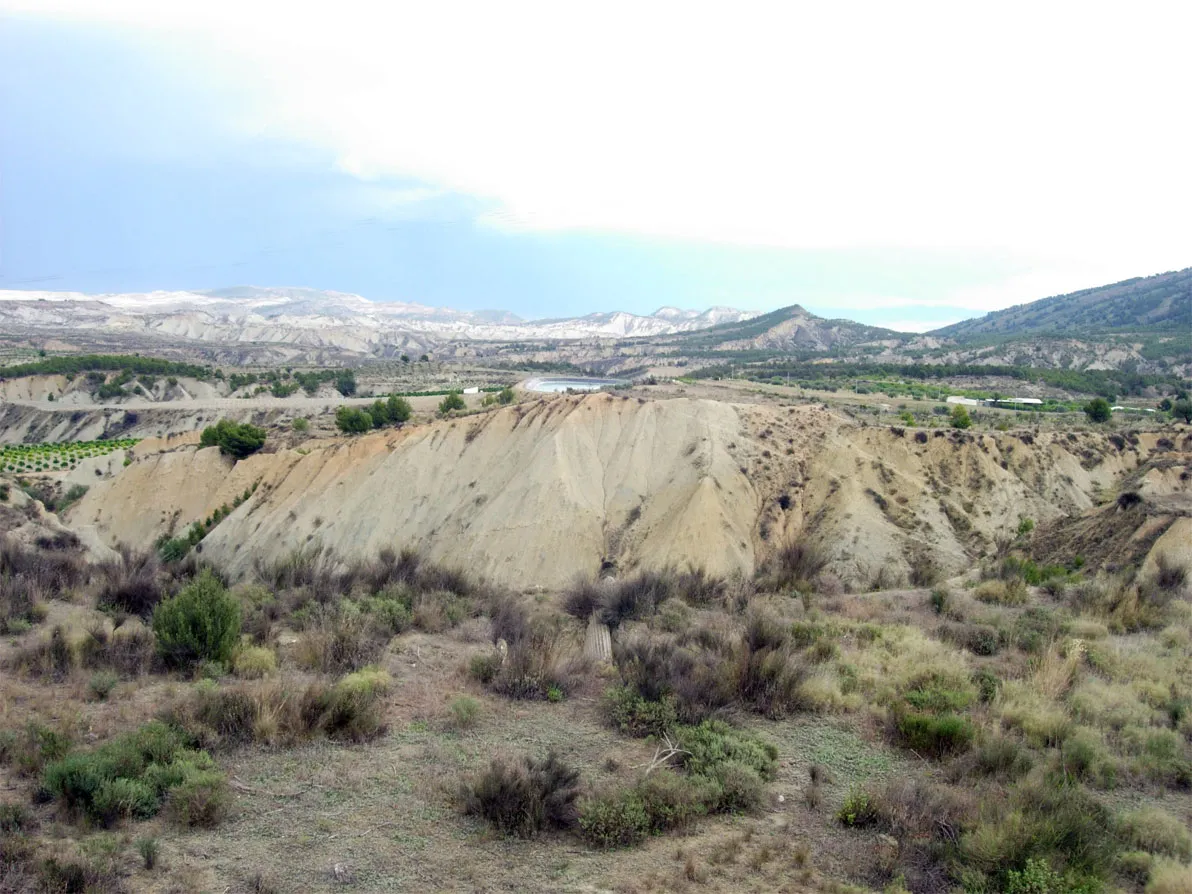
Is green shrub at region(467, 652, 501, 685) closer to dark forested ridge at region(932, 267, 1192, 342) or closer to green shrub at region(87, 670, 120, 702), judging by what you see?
green shrub at region(87, 670, 120, 702)

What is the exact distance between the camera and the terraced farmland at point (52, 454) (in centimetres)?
5794

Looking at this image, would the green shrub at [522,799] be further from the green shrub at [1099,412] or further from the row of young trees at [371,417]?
the green shrub at [1099,412]

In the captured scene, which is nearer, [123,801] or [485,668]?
[123,801]

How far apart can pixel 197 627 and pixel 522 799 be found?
23.1 feet

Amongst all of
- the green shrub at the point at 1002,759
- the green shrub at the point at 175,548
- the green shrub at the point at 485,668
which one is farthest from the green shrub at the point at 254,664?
the green shrub at the point at 175,548

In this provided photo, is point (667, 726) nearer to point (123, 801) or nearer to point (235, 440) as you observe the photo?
point (123, 801)

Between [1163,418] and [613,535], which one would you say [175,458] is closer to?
[613,535]

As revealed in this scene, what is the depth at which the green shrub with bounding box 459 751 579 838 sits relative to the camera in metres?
7.14

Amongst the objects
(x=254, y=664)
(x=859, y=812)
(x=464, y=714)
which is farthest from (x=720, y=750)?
(x=254, y=664)

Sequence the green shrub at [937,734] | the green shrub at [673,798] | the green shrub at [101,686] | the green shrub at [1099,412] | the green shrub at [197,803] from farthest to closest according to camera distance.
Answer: the green shrub at [1099,412]
the green shrub at [101,686]
the green shrub at [937,734]
the green shrub at [673,798]
the green shrub at [197,803]

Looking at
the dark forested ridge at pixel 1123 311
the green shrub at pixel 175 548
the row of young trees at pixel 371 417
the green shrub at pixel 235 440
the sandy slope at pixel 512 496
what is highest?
the dark forested ridge at pixel 1123 311

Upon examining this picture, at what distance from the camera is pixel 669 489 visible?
1359 inches

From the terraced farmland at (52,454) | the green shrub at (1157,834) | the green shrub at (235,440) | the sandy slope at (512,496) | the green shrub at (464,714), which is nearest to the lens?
the green shrub at (1157,834)

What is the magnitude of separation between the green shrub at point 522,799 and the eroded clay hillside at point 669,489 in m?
21.8
